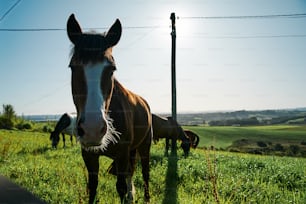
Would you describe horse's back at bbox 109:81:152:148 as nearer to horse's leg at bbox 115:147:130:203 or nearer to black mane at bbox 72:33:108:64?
horse's leg at bbox 115:147:130:203

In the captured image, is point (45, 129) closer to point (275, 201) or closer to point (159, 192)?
point (159, 192)

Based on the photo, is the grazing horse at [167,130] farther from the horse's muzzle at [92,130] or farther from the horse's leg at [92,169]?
the horse's muzzle at [92,130]

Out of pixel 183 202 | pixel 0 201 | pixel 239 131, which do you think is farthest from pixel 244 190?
pixel 239 131

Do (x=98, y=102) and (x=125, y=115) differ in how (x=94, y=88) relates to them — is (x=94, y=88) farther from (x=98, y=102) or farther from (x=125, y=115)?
(x=125, y=115)

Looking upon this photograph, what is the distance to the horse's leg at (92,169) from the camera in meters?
3.09

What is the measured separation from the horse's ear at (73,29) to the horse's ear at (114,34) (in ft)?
0.81

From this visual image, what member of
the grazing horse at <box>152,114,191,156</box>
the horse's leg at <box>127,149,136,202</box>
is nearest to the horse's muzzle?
the horse's leg at <box>127,149,136,202</box>

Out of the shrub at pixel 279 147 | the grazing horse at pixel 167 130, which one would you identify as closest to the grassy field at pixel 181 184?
the grazing horse at pixel 167 130

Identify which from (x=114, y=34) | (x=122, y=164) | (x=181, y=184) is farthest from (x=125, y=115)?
(x=181, y=184)

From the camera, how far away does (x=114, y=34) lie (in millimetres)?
2658

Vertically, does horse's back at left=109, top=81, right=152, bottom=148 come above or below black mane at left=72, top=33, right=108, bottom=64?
below

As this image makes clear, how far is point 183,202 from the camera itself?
3.58 metres

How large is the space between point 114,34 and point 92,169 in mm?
1419

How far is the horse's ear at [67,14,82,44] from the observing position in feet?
8.36
